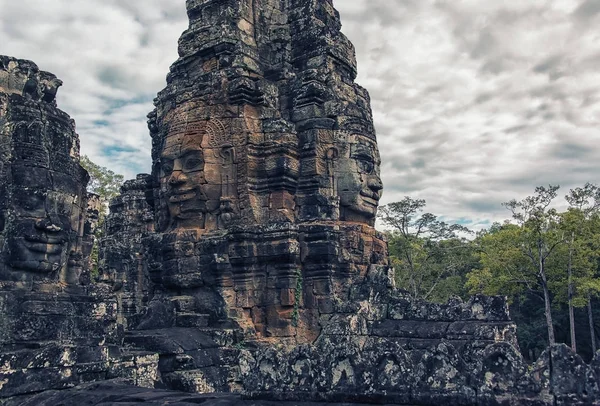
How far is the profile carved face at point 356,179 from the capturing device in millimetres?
11484

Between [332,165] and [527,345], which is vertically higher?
[332,165]

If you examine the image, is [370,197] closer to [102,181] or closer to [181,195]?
[181,195]

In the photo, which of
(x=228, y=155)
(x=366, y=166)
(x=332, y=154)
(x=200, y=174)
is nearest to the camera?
(x=200, y=174)

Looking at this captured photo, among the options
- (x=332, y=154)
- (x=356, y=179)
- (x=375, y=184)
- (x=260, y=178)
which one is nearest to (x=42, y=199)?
(x=260, y=178)

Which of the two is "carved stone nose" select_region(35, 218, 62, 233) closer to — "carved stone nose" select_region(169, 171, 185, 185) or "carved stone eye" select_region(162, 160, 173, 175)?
"carved stone nose" select_region(169, 171, 185, 185)

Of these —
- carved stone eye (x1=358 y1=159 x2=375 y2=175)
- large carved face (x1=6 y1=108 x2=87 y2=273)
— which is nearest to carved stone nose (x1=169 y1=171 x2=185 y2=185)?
carved stone eye (x1=358 y1=159 x2=375 y2=175)

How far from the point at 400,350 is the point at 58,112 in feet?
16.6

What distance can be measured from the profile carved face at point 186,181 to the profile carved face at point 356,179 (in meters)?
2.73

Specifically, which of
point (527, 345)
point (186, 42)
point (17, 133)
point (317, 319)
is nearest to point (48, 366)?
point (17, 133)

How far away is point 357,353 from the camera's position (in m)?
4.59

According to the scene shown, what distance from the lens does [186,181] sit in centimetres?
1106

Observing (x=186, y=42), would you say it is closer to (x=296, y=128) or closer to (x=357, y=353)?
(x=296, y=128)

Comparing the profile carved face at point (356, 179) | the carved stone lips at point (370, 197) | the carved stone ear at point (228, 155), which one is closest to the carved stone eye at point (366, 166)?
the profile carved face at point (356, 179)

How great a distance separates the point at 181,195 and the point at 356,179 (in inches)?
137
